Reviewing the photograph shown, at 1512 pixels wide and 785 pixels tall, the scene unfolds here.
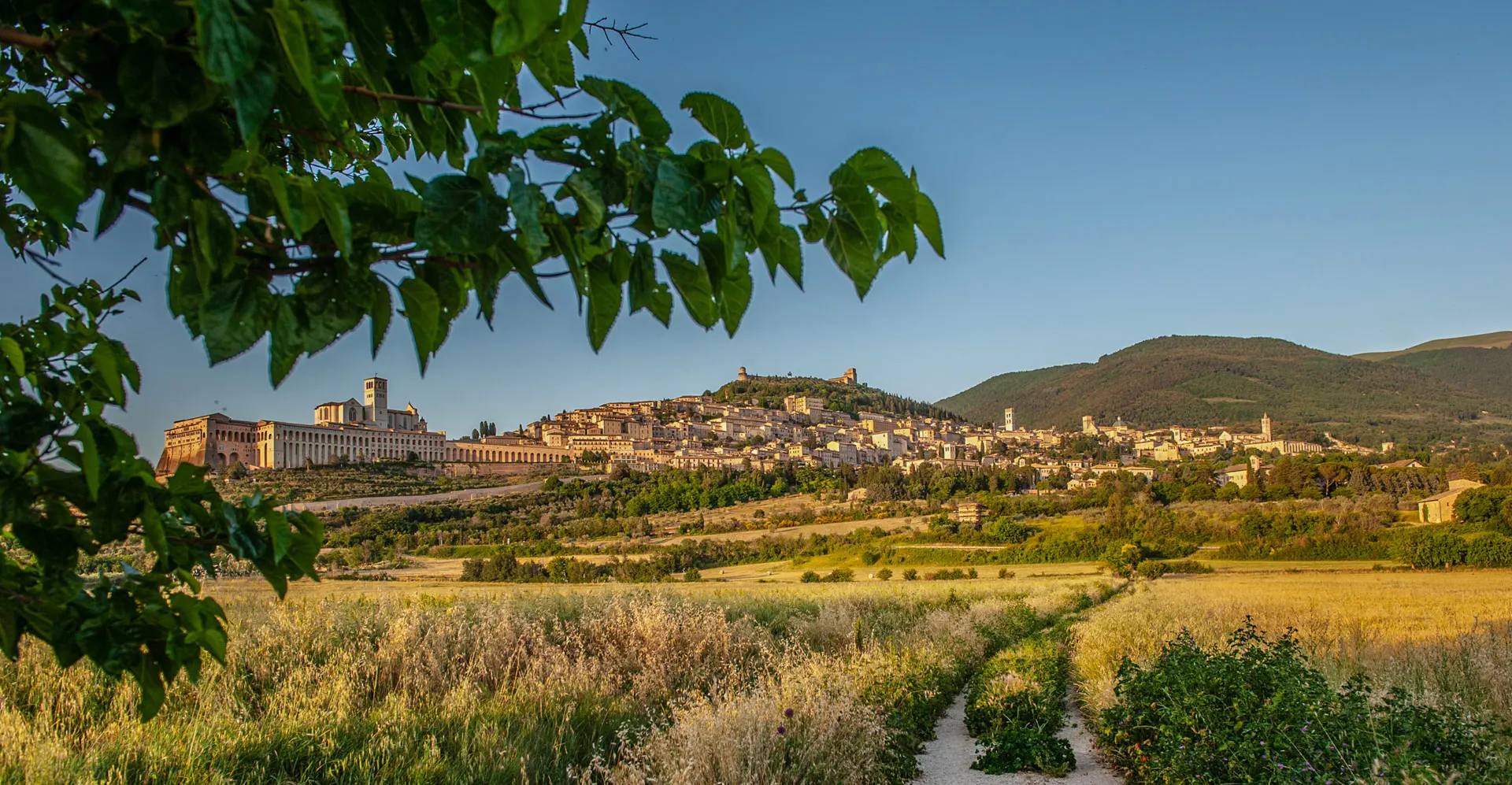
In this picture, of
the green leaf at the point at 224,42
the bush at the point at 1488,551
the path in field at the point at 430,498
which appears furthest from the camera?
the path in field at the point at 430,498

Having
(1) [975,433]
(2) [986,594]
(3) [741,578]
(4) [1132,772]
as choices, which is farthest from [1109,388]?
(4) [1132,772]

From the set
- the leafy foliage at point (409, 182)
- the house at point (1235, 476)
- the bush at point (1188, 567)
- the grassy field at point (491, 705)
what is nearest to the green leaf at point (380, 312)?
the leafy foliage at point (409, 182)

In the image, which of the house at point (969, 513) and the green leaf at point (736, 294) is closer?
the green leaf at point (736, 294)

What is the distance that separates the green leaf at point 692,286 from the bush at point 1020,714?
7505mm

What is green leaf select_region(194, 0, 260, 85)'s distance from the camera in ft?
2.32

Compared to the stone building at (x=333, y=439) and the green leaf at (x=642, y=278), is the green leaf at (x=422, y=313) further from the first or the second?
the stone building at (x=333, y=439)

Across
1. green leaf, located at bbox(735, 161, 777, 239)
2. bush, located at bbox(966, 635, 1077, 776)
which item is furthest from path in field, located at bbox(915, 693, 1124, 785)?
green leaf, located at bbox(735, 161, 777, 239)

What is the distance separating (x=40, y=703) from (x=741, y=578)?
132 feet

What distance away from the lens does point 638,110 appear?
108cm

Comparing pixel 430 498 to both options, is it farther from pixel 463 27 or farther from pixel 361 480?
pixel 463 27

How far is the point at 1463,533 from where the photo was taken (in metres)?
41.6

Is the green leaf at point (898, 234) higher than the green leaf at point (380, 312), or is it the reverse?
the green leaf at point (898, 234)

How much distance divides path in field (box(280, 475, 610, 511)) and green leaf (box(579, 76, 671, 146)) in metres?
46.7

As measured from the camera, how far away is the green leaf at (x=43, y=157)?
34.3 inches
